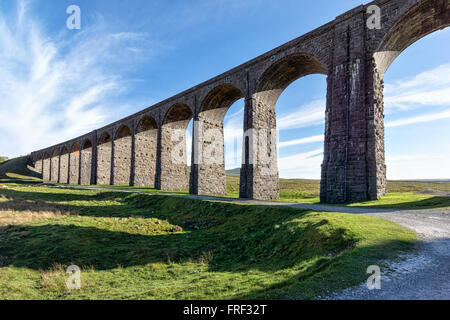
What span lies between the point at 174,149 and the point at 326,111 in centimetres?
1992

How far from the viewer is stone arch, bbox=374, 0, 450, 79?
474 inches

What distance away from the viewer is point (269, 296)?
335 centimetres

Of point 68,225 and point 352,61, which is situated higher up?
point 352,61

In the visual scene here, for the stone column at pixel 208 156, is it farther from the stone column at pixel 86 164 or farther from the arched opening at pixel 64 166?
the arched opening at pixel 64 166

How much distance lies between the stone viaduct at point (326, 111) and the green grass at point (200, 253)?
19.2 ft

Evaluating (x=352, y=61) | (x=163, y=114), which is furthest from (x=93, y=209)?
(x=352, y=61)

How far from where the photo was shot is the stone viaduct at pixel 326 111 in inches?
502

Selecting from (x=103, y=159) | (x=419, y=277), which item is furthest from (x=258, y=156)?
(x=103, y=159)

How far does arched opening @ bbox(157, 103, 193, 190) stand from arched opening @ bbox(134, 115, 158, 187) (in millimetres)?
4737

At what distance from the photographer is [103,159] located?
132ft

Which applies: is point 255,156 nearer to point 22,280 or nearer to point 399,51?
point 399,51

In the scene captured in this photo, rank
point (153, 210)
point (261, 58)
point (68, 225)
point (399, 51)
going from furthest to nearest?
point (261, 58) < point (153, 210) < point (399, 51) < point (68, 225)

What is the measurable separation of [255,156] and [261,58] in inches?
310

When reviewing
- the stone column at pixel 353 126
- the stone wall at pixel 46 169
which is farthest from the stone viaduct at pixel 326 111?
A: the stone wall at pixel 46 169
